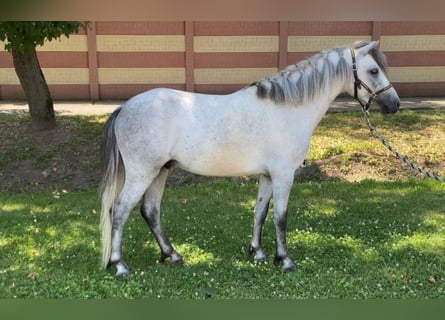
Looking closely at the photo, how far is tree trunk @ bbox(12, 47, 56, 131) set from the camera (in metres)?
8.30

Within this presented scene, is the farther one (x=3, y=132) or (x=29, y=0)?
(x=3, y=132)

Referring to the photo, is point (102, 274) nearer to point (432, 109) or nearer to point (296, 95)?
point (296, 95)

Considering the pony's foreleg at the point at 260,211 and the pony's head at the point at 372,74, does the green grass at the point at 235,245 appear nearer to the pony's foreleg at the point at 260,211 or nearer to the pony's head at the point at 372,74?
the pony's foreleg at the point at 260,211

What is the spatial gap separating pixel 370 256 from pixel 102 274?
2.36m

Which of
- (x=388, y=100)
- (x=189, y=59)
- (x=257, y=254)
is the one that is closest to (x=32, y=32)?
(x=257, y=254)

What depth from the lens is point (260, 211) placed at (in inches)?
179

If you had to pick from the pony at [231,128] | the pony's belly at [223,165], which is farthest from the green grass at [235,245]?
the pony's belly at [223,165]

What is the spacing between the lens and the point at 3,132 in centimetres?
901

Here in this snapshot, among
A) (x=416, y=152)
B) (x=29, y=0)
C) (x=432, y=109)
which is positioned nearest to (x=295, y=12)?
(x=29, y=0)

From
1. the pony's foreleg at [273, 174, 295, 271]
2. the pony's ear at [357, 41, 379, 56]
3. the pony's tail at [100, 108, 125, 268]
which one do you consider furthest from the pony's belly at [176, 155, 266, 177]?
the pony's ear at [357, 41, 379, 56]

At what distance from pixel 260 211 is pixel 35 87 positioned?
5483 mm

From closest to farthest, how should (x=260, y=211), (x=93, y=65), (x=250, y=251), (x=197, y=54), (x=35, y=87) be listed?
(x=260, y=211) → (x=250, y=251) → (x=35, y=87) → (x=93, y=65) → (x=197, y=54)

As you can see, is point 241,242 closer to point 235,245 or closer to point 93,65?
point 235,245

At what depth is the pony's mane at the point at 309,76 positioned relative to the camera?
4.09m
